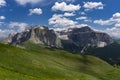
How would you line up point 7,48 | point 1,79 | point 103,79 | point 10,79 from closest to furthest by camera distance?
point 1,79, point 10,79, point 7,48, point 103,79

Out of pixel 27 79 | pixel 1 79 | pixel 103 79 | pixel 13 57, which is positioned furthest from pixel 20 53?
pixel 1 79

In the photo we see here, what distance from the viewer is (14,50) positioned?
166750mm

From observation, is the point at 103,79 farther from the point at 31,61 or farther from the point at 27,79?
the point at 27,79

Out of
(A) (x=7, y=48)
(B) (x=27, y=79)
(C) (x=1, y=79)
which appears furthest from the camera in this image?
(A) (x=7, y=48)

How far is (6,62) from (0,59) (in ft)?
21.5

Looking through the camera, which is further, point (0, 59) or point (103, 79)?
point (103, 79)

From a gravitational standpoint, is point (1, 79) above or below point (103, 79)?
above

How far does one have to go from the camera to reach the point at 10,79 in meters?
52.6

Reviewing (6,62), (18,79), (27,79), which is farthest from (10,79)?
(6,62)

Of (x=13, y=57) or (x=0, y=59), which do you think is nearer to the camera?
(x=0, y=59)

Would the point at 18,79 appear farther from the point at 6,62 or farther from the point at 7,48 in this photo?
the point at 7,48

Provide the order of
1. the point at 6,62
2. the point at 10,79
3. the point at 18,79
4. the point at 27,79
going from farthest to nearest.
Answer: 1. the point at 6,62
2. the point at 27,79
3. the point at 18,79
4. the point at 10,79

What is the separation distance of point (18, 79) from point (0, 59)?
260 feet

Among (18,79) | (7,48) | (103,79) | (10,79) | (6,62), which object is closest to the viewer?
(10,79)
